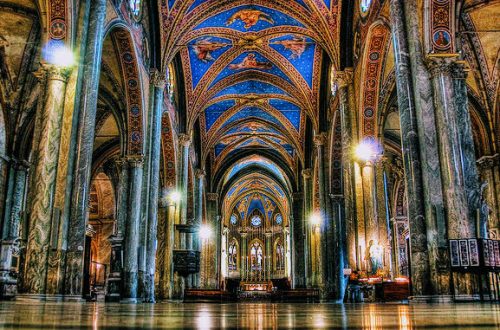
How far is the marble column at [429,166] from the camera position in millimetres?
8125

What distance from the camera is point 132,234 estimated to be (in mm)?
13359

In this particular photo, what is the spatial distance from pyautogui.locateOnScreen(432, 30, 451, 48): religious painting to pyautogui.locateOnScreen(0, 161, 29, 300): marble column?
1247 cm

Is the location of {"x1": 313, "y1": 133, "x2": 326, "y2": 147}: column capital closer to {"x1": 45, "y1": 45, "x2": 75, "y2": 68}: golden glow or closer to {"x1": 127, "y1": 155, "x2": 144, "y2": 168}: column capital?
{"x1": 127, "y1": 155, "x2": 144, "y2": 168}: column capital

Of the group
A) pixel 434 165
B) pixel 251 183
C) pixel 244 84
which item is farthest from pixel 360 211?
pixel 251 183

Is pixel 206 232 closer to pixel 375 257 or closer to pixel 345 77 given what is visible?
pixel 345 77

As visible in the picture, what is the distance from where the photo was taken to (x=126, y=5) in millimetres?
12992

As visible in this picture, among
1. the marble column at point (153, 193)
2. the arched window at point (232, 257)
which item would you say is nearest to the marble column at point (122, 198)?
the marble column at point (153, 193)

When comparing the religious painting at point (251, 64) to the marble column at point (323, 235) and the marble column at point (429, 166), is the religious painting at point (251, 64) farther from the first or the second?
the marble column at point (429, 166)

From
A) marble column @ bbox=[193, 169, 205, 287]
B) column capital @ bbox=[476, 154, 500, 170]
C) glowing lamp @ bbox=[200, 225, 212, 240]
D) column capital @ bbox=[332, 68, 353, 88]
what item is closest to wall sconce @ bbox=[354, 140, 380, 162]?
column capital @ bbox=[332, 68, 353, 88]

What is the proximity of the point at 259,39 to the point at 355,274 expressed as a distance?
11.2m

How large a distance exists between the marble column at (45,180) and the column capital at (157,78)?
6644mm

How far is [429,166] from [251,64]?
14957 millimetres

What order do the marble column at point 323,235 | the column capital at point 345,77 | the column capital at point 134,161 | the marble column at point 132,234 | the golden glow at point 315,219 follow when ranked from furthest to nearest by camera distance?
the golden glow at point 315,219
the marble column at point 323,235
the column capital at point 345,77
the column capital at point 134,161
the marble column at point 132,234

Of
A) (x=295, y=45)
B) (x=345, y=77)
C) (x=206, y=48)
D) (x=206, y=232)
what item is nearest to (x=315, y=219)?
(x=206, y=232)
